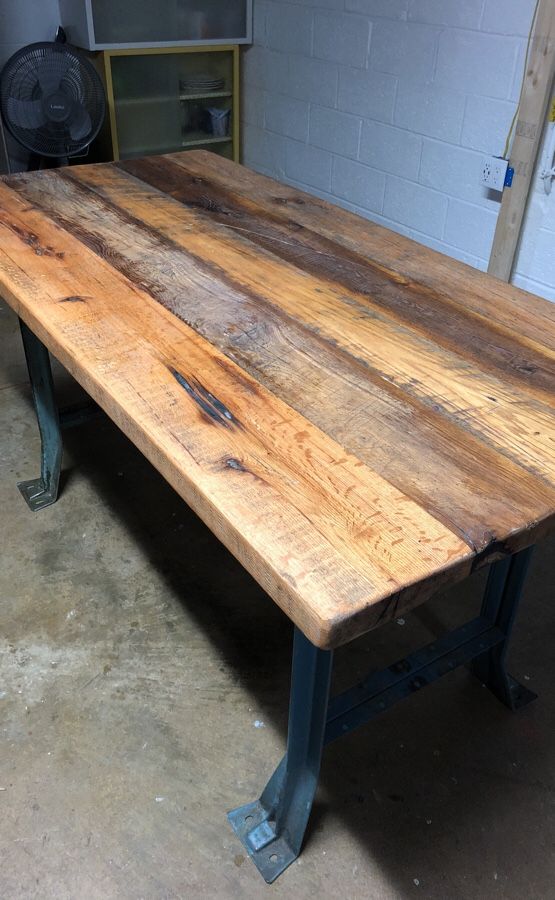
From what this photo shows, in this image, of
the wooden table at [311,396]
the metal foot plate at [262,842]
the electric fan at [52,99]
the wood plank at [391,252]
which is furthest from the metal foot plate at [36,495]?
the electric fan at [52,99]

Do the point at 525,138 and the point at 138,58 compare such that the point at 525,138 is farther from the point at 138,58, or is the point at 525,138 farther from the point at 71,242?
the point at 138,58

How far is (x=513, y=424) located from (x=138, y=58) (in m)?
3.37

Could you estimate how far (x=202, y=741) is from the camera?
4.77 ft

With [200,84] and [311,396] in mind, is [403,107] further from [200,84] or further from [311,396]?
[311,396]

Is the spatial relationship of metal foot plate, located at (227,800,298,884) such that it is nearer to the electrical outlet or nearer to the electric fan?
the electrical outlet

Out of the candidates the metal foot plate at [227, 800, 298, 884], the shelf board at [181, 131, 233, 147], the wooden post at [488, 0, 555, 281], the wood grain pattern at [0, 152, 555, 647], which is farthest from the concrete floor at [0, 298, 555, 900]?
the shelf board at [181, 131, 233, 147]

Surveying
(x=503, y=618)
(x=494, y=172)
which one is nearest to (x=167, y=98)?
(x=494, y=172)

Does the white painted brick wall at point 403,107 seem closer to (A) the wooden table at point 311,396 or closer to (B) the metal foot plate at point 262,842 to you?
(A) the wooden table at point 311,396

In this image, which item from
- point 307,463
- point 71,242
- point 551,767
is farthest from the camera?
point 71,242

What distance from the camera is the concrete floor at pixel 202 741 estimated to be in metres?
1.26

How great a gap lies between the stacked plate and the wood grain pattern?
2.33m

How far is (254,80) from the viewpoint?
380cm

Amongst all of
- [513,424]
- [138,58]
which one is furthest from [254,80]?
[513,424]

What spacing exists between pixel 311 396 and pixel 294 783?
63 centimetres
